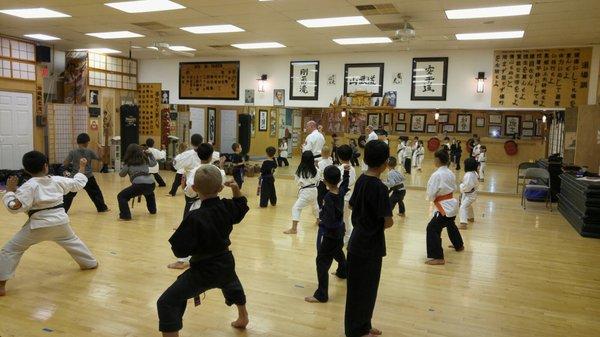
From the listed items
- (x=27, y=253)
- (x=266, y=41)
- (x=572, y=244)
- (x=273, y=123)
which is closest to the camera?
(x=27, y=253)

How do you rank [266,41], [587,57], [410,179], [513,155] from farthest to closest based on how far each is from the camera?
[513,155], [410,179], [266,41], [587,57]

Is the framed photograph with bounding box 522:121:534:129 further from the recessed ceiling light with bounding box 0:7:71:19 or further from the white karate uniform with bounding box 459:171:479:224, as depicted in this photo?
the recessed ceiling light with bounding box 0:7:71:19

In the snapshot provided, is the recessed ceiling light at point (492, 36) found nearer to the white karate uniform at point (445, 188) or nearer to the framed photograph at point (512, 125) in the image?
the white karate uniform at point (445, 188)

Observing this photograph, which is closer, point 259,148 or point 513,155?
point 259,148

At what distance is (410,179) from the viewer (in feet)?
37.6

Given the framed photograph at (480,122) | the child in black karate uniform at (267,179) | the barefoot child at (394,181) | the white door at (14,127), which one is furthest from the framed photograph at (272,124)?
the framed photograph at (480,122)

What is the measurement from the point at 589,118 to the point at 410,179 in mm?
4160

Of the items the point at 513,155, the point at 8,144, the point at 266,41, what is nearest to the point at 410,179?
the point at 266,41

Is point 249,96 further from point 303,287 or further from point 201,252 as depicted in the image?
point 201,252

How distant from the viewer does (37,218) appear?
360cm

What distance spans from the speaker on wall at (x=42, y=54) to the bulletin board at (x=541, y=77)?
10483mm

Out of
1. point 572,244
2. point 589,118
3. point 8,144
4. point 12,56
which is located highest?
point 12,56

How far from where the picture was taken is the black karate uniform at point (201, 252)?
2393mm

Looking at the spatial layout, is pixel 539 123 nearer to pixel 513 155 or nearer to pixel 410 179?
pixel 513 155
